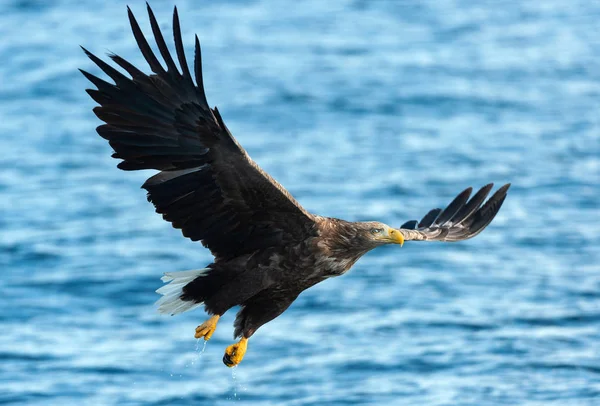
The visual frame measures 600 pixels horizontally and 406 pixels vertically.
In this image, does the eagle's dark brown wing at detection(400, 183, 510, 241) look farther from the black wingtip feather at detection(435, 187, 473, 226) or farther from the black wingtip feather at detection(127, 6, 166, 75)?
the black wingtip feather at detection(127, 6, 166, 75)

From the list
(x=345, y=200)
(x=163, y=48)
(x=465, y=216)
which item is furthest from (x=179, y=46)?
(x=345, y=200)

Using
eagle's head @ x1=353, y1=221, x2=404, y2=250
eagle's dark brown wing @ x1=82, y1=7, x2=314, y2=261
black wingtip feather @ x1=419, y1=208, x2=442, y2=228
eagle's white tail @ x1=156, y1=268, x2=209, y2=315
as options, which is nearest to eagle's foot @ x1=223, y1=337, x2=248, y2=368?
eagle's white tail @ x1=156, y1=268, x2=209, y2=315

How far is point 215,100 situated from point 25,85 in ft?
9.12

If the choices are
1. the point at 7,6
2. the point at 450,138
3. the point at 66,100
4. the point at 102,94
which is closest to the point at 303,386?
the point at 102,94

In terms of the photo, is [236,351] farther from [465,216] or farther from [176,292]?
[465,216]

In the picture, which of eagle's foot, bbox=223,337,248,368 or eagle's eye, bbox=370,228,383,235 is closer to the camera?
eagle's eye, bbox=370,228,383,235

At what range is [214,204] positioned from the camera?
7.74 meters

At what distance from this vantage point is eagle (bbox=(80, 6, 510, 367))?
291 inches

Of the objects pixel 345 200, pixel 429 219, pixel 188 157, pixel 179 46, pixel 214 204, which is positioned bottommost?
pixel 214 204

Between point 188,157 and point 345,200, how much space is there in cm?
753

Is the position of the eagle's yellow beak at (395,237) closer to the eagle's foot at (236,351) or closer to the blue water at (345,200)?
the eagle's foot at (236,351)

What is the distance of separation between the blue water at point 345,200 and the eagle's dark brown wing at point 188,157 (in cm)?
386

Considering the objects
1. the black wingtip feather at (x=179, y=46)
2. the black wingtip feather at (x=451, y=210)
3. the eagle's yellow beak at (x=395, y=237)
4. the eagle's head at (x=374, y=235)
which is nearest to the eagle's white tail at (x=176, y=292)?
the eagle's head at (x=374, y=235)

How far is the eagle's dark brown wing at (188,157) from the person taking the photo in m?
7.38
